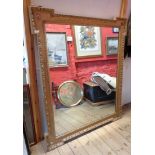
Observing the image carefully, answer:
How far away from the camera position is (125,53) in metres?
2.56

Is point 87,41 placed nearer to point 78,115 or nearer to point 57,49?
point 57,49

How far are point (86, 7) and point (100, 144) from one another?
1579 mm

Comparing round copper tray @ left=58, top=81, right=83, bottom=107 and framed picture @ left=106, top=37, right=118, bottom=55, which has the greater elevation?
framed picture @ left=106, top=37, right=118, bottom=55

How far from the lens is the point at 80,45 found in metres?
2.02

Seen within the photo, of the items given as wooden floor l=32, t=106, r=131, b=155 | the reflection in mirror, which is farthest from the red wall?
wooden floor l=32, t=106, r=131, b=155

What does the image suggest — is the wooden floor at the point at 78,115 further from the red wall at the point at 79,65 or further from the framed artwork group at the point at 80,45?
the framed artwork group at the point at 80,45

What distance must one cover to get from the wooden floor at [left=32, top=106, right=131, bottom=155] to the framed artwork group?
0.89m

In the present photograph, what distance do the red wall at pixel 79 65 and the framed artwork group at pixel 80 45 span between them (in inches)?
1.9

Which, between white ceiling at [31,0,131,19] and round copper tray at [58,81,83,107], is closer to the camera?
white ceiling at [31,0,131,19]

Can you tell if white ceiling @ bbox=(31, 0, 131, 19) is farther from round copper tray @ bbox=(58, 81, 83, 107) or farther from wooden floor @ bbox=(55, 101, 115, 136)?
wooden floor @ bbox=(55, 101, 115, 136)

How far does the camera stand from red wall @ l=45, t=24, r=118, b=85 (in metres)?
1.84

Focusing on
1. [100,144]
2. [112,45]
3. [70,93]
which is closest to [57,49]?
[70,93]
